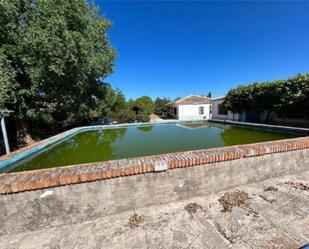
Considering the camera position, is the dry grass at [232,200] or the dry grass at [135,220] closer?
the dry grass at [135,220]

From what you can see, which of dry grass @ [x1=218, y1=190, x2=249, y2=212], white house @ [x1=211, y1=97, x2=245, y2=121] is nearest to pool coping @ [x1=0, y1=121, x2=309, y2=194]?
A: dry grass @ [x1=218, y1=190, x2=249, y2=212]

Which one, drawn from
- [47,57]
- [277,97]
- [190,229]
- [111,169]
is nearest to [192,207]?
[190,229]

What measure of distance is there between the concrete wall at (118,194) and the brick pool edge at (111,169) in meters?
0.09

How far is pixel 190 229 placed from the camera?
7.85 ft

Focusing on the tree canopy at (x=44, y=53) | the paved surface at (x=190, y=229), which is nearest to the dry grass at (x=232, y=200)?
the paved surface at (x=190, y=229)

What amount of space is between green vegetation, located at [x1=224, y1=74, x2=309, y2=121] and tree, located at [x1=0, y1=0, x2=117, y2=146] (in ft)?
36.2

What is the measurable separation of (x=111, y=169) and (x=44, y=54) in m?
6.20

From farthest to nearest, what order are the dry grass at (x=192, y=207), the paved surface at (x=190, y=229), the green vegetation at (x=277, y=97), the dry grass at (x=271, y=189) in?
the green vegetation at (x=277, y=97) < the dry grass at (x=271, y=189) < the dry grass at (x=192, y=207) < the paved surface at (x=190, y=229)

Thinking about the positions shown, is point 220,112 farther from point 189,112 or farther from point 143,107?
point 143,107

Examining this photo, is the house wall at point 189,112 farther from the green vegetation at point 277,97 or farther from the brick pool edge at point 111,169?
the brick pool edge at point 111,169

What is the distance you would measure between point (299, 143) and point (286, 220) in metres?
2.33

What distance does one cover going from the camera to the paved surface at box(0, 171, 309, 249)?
2.17m

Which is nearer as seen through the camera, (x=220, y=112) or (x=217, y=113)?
(x=220, y=112)

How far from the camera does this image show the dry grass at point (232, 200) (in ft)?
9.45
